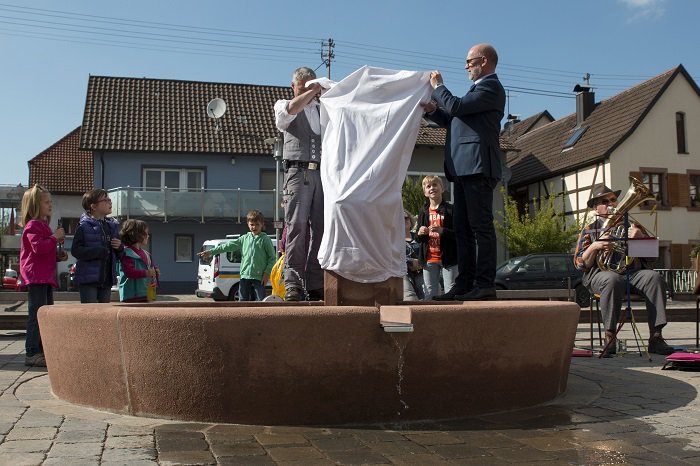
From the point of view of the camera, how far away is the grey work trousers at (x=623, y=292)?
7.67 m

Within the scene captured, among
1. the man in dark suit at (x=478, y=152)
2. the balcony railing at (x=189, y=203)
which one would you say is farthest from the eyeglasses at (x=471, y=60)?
the balcony railing at (x=189, y=203)

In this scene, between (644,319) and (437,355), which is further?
(644,319)

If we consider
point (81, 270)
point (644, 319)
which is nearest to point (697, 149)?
point (644, 319)

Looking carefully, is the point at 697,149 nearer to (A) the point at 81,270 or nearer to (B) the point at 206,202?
(B) the point at 206,202

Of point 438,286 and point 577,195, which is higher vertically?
point 577,195

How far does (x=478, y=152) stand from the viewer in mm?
5820

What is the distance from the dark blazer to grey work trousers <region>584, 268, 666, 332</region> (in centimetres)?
248

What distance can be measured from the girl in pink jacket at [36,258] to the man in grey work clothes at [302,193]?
2408mm

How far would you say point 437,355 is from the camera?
435cm

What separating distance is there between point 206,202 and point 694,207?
73.6ft

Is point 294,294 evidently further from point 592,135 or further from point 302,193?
point 592,135

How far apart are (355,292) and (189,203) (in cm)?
2925

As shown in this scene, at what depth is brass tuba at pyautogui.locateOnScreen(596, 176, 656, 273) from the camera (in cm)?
770

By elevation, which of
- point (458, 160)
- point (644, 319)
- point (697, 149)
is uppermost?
point (697, 149)
